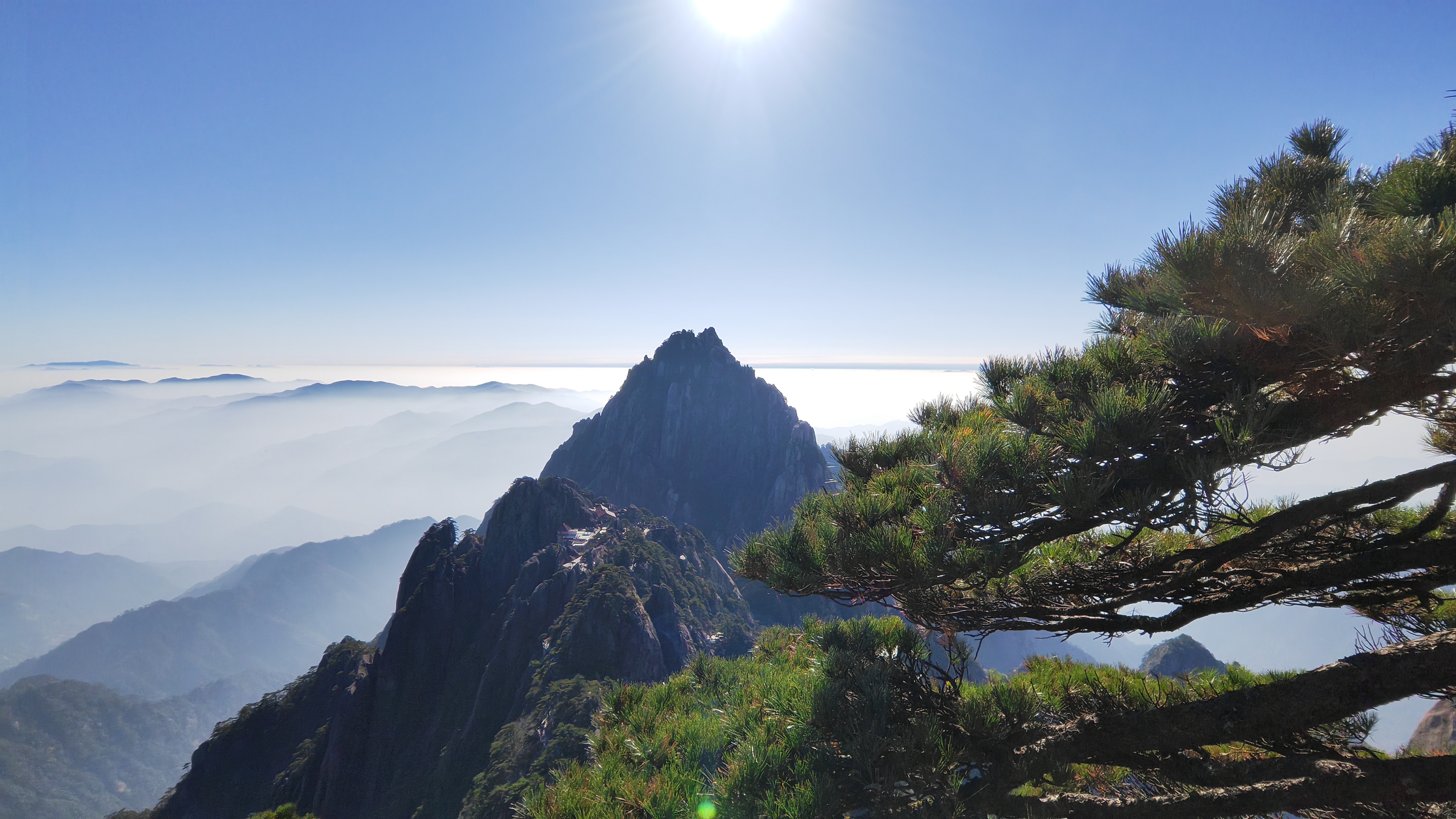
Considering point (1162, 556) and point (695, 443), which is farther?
point (695, 443)

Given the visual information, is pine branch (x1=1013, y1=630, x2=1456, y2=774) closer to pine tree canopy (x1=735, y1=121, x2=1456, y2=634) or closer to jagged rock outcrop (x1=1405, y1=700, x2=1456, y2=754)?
pine tree canopy (x1=735, y1=121, x2=1456, y2=634)

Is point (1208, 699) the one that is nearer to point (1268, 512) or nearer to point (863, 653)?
point (1268, 512)

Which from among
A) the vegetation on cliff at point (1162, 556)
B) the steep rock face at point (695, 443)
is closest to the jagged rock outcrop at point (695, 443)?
the steep rock face at point (695, 443)

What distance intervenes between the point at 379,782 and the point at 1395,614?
6781cm

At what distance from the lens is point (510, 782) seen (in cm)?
3481

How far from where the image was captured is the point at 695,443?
401ft

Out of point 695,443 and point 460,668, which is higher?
point 695,443

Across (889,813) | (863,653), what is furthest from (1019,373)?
(889,813)

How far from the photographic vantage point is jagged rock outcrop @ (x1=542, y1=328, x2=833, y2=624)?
11581cm

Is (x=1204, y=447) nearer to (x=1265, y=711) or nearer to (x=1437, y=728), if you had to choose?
(x=1265, y=711)

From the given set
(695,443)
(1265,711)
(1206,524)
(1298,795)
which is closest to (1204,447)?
(1206,524)

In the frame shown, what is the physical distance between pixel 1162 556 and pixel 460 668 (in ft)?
228

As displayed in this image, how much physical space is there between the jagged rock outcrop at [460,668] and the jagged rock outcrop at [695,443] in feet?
145

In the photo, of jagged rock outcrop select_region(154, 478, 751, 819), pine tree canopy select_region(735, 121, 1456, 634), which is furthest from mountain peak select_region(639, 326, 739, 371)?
pine tree canopy select_region(735, 121, 1456, 634)
